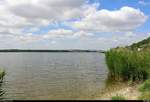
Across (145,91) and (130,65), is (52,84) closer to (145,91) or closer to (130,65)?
(130,65)

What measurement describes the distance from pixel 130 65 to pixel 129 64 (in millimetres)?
162

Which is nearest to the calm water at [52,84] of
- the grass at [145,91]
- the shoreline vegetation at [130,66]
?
the shoreline vegetation at [130,66]

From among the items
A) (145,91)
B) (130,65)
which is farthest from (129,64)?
(145,91)

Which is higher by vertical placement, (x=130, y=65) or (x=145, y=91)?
(x=130, y=65)

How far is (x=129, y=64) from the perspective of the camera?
27.2 meters

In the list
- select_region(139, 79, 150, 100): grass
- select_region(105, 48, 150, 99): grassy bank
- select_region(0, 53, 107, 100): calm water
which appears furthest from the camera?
select_region(105, 48, 150, 99): grassy bank

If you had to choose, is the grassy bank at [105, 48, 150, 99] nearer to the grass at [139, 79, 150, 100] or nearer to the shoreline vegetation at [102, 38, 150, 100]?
the shoreline vegetation at [102, 38, 150, 100]

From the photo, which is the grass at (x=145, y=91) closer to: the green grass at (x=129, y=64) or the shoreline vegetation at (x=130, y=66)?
the shoreline vegetation at (x=130, y=66)

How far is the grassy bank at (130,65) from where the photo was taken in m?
24.9

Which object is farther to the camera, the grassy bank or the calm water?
the grassy bank

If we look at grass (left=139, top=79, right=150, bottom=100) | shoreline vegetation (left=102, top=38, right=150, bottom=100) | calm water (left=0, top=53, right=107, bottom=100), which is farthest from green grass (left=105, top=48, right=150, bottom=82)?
grass (left=139, top=79, right=150, bottom=100)

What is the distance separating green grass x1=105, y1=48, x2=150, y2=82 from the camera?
81.8 feet

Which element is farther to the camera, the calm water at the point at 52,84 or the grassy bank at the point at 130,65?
the grassy bank at the point at 130,65

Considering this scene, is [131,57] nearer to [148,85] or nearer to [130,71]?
[130,71]
